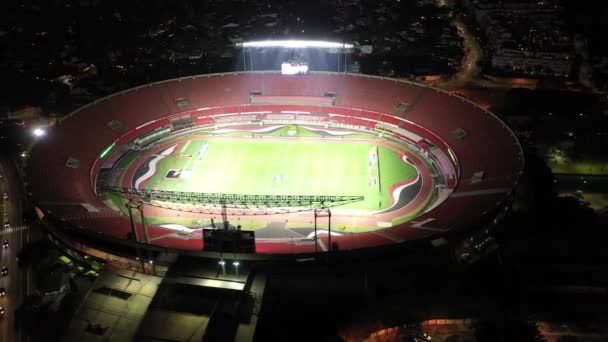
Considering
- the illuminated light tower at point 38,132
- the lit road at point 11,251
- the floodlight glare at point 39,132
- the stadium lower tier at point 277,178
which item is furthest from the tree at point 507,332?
the floodlight glare at point 39,132

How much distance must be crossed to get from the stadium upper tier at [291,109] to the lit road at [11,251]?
2706mm

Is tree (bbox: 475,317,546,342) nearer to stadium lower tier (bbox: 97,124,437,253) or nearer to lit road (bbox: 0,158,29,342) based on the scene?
stadium lower tier (bbox: 97,124,437,253)

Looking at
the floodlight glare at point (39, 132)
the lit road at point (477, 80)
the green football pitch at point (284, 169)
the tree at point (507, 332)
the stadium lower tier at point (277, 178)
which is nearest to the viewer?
the tree at point (507, 332)

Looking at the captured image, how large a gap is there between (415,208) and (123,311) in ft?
50.5

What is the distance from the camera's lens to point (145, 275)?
2109 centimetres

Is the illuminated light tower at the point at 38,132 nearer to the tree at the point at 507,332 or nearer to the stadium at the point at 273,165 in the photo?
the stadium at the point at 273,165

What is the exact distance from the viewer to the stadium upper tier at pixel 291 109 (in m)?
23.3

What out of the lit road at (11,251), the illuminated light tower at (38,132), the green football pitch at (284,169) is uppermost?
the illuminated light tower at (38,132)

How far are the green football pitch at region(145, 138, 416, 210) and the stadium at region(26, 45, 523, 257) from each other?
12cm

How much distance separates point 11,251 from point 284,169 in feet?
50.8

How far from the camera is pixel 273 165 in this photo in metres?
32.7

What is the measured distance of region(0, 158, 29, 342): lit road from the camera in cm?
2014

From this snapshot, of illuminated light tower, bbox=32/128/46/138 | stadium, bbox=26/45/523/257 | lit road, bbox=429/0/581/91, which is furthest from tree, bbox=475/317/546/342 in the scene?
lit road, bbox=429/0/581/91

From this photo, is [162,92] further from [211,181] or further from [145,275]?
[145,275]
